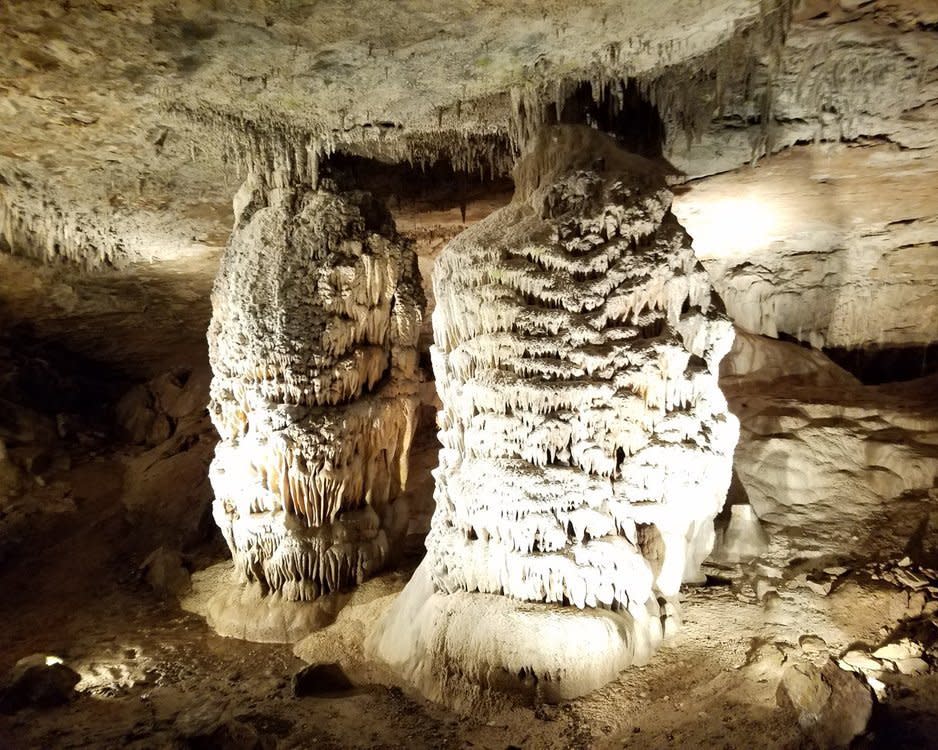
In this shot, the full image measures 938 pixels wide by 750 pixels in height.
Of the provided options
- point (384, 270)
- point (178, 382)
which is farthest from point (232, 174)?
point (178, 382)

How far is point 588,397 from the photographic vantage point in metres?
4.50

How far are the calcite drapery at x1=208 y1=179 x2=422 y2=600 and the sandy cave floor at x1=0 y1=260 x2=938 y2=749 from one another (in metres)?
0.80

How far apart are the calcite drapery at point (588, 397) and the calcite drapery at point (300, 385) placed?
1780 millimetres

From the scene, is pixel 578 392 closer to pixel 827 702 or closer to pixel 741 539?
pixel 827 702

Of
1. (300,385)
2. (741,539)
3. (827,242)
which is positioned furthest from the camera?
(827,242)

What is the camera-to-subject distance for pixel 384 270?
6.54m

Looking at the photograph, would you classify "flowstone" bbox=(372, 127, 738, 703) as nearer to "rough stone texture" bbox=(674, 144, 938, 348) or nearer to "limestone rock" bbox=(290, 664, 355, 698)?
"limestone rock" bbox=(290, 664, 355, 698)

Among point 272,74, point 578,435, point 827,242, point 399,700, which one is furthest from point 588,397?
point 827,242

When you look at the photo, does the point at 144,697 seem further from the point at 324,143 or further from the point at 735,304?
the point at 735,304

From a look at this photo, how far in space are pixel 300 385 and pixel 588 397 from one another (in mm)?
2883

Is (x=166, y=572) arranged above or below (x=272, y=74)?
below

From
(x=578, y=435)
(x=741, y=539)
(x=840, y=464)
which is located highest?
(x=578, y=435)

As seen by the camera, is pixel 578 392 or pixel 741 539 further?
pixel 741 539

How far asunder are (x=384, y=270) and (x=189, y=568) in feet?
13.8
